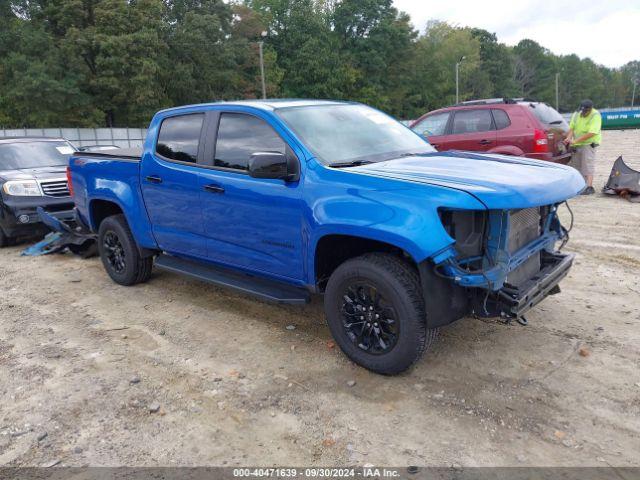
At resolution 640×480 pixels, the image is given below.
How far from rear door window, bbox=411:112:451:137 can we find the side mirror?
22.5 feet

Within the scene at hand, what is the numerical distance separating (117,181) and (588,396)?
4.75 meters

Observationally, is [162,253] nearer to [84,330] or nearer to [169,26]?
[84,330]

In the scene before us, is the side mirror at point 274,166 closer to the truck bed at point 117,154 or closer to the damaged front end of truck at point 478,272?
the damaged front end of truck at point 478,272

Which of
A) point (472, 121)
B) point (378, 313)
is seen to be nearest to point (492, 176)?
point (378, 313)

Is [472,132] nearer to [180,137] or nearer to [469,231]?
[180,137]

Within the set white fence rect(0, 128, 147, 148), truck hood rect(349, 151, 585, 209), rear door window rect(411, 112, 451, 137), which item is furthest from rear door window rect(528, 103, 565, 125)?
white fence rect(0, 128, 147, 148)

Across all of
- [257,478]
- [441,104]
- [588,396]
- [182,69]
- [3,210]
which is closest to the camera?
[257,478]

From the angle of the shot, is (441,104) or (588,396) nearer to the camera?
(588,396)

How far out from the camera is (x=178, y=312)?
16.8 ft

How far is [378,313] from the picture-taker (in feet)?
11.8

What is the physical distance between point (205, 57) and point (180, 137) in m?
40.5

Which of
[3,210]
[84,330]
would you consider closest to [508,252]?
[84,330]

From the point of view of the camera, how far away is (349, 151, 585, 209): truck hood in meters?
3.11

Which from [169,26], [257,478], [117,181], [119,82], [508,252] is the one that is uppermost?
[169,26]
